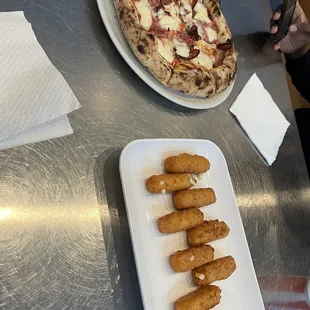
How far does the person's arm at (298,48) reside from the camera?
61.4 inches

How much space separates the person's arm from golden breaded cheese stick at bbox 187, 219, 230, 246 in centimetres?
71

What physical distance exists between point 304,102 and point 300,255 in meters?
1.29

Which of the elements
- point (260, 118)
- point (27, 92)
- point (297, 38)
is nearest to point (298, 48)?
point (297, 38)

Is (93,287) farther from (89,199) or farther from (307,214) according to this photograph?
(307,214)

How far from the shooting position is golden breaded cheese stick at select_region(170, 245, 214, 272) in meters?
0.92

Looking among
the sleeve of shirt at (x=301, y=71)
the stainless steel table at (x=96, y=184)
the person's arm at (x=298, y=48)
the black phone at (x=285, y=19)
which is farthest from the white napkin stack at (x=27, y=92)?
the sleeve of shirt at (x=301, y=71)

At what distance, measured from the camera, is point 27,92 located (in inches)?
33.9

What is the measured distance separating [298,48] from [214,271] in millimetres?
904

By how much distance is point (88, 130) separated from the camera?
958mm

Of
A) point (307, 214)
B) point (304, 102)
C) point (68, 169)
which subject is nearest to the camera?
point (68, 169)

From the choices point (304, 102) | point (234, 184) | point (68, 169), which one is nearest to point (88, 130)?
point (68, 169)

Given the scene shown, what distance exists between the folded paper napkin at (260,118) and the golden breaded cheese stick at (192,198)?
306 millimetres

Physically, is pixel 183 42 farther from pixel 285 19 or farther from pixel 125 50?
pixel 285 19

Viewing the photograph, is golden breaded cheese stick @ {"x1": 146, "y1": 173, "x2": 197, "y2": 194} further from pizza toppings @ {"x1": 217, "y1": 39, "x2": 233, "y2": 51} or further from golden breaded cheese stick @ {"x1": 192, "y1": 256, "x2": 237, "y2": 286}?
pizza toppings @ {"x1": 217, "y1": 39, "x2": 233, "y2": 51}
